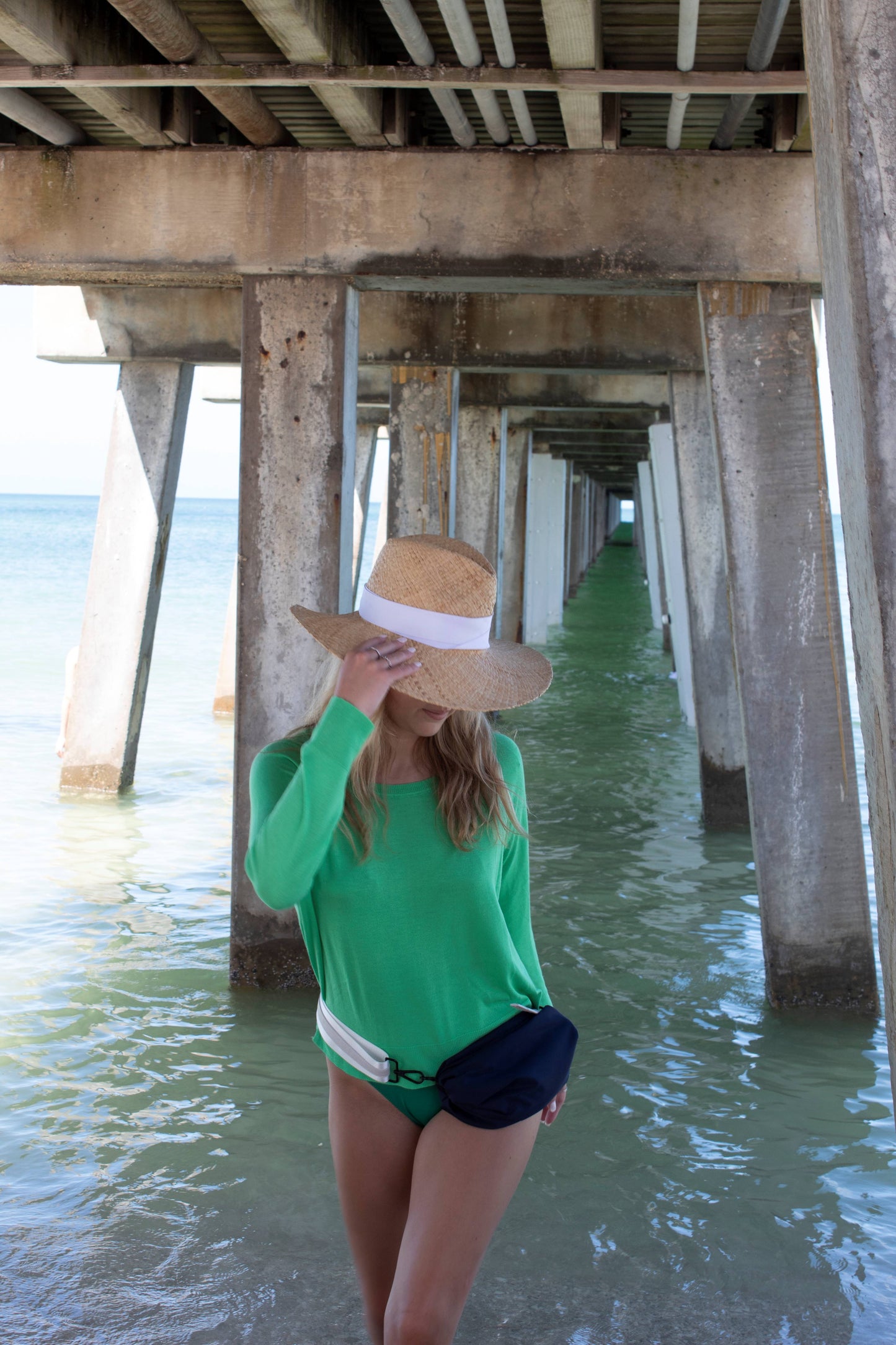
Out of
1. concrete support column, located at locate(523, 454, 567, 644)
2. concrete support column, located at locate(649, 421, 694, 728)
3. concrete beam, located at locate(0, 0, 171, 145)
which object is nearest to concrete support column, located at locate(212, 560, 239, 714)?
concrete support column, located at locate(649, 421, 694, 728)

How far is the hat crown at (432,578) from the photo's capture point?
2.37 metres

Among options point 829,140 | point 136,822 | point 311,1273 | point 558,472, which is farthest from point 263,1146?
point 558,472

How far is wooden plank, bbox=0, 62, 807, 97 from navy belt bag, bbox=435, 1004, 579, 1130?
3807 mm

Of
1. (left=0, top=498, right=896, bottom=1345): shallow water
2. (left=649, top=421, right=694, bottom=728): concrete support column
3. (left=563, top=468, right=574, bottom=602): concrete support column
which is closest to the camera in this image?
(left=0, top=498, right=896, bottom=1345): shallow water

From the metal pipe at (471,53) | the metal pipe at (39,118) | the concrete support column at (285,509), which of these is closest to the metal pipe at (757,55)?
the metal pipe at (471,53)

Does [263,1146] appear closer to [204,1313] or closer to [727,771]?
[204,1313]

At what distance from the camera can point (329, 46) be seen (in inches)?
191

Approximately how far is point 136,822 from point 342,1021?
697 cm

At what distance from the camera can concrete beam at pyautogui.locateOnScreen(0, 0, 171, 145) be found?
4652 millimetres

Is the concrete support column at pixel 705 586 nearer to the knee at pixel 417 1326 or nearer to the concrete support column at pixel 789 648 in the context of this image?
the concrete support column at pixel 789 648

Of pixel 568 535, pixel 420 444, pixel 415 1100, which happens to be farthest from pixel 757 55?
pixel 568 535

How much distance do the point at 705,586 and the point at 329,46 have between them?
5744 millimetres

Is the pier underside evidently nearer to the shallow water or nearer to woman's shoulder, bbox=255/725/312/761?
the shallow water

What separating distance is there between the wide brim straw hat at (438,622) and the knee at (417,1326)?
1.01 metres
